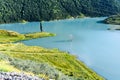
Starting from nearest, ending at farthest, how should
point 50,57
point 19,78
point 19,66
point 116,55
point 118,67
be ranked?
point 19,78 < point 19,66 < point 118,67 < point 50,57 < point 116,55

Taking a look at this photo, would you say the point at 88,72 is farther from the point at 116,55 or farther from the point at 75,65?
the point at 116,55

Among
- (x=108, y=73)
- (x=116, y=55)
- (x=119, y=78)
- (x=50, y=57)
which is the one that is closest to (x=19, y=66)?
(x=119, y=78)

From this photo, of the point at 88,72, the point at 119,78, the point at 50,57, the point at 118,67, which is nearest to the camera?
the point at 119,78

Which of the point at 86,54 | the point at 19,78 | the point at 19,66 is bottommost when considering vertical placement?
the point at 86,54

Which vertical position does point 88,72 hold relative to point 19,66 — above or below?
below

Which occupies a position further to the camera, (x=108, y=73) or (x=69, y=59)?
(x=69, y=59)

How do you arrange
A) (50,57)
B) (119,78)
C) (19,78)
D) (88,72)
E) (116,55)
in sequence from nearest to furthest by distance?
(19,78) < (119,78) < (88,72) < (50,57) < (116,55)

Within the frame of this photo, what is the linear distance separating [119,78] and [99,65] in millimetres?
18867

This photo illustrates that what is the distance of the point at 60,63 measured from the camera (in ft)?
309

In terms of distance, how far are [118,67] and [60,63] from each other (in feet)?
54.2

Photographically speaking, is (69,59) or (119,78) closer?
(119,78)

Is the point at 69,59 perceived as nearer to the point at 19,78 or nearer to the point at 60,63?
the point at 60,63

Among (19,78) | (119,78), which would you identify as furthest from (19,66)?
(119,78)

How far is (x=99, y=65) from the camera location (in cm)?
9681
